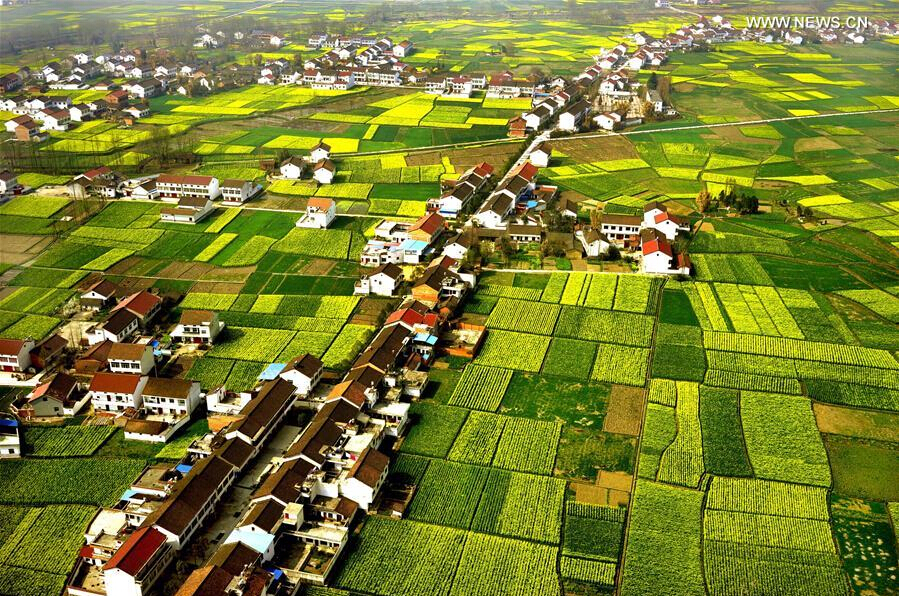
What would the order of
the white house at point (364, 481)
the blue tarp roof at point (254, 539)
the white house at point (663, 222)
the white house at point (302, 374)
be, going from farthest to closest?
the white house at point (663, 222) < the white house at point (302, 374) < the white house at point (364, 481) < the blue tarp roof at point (254, 539)

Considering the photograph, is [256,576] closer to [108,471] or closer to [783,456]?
[108,471]

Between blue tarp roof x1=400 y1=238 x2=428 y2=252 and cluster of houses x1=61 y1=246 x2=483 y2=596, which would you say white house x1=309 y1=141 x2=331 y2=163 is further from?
cluster of houses x1=61 y1=246 x2=483 y2=596

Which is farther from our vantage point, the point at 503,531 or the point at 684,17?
the point at 684,17

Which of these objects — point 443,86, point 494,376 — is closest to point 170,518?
point 494,376

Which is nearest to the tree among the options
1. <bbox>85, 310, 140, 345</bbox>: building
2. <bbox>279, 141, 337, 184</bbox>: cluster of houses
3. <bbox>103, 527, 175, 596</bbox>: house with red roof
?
<bbox>279, 141, 337, 184</bbox>: cluster of houses

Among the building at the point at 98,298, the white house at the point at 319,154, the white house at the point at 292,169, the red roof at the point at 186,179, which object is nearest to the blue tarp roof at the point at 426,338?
the building at the point at 98,298

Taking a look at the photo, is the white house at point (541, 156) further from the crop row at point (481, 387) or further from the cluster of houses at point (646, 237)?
the crop row at point (481, 387)

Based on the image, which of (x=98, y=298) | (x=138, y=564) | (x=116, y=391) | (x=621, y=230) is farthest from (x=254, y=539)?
(x=621, y=230)
